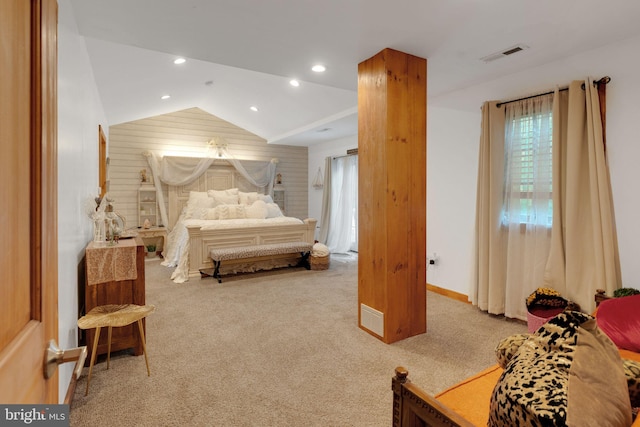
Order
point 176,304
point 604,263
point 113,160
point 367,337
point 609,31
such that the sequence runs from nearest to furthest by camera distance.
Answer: point 609,31 → point 604,263 → point 367,337 → point 176,304 → point 113,160

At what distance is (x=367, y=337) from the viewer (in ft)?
8.98

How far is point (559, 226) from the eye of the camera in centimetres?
275

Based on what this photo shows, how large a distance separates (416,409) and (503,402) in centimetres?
26

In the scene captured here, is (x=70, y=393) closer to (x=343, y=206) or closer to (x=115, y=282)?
(x=115, y=282)

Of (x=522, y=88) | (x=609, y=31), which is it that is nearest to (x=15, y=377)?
(x=609, y=31)

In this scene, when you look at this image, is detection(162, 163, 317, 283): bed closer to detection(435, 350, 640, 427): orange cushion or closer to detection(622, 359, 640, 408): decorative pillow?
detection(435, 350, 640, 427): orange cushion

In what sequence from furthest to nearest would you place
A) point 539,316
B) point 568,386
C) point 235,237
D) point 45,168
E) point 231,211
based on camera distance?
point 231,211 < point 235,237 < point 539,316 < point 568,386 < point 45,168

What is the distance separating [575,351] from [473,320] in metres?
2.53

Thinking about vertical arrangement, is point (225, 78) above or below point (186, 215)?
above

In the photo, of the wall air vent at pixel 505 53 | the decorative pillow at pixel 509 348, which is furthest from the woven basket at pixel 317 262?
the decorative pillow at pixel 509 348

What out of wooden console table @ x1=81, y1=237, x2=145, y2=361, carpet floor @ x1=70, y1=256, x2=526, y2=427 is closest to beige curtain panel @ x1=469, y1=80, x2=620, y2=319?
carpet floor @ x1=70, y1=256, x2=526, y2=427

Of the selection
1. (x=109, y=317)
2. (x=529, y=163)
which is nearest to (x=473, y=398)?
(x=109, y=317)

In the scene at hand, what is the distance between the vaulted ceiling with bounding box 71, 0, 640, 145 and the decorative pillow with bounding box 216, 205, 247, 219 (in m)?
2.57

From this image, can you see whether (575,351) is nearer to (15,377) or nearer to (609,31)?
(15,377)
